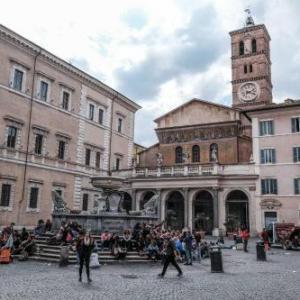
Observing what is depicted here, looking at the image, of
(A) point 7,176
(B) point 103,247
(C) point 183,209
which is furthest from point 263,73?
(B) point 103,247

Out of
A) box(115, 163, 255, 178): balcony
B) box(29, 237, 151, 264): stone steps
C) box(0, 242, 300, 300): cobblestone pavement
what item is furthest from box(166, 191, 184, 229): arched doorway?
box(0, 242, 300, 300): cobblestone pavement

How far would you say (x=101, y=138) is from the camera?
38562mm

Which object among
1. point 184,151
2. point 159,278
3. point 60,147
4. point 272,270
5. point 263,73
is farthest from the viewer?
point 263,73

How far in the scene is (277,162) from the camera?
35406 mm

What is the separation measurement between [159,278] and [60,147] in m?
22.7

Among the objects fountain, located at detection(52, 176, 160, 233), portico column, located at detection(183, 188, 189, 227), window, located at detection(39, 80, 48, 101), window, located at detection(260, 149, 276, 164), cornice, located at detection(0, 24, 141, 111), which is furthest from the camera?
portico column, located at detection(183, 188, 189, 227)

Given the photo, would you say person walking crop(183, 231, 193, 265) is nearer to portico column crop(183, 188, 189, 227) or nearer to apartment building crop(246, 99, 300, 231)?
apartment building crop(246, 99, 300, 231)

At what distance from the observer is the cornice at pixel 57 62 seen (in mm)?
28506

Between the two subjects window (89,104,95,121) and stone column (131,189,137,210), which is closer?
window (89,104,95,121)

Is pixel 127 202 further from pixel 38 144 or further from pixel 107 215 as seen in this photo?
pixel 107 215

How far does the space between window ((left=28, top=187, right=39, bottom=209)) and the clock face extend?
139 ft

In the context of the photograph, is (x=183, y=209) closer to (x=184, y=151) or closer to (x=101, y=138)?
(x=184, y=151)

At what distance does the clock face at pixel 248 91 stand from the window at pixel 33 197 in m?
42.4

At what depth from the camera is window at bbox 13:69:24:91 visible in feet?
95.7
